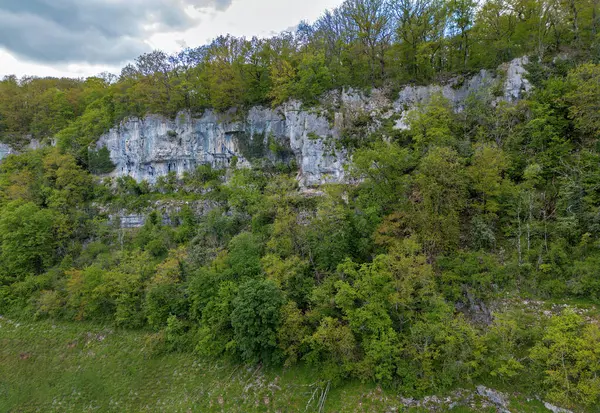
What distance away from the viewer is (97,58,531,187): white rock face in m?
27.8

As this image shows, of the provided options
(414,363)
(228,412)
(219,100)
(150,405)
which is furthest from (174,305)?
(219,100)

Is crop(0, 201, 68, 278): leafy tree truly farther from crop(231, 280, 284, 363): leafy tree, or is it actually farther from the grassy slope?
crop(231, 280, 284, 363): leafy tree

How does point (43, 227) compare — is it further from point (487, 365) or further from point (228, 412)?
point (487, 365)

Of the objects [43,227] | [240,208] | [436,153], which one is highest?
[436,153]

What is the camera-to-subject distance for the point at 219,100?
33438 millimetres

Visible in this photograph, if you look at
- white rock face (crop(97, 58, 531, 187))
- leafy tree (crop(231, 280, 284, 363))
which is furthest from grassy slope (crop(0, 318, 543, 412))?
white rock face (crop(97, 58, 531, 187))

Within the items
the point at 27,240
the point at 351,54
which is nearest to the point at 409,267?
the point at 351,54

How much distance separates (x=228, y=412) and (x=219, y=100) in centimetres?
3006

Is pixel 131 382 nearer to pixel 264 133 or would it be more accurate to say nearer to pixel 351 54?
pixel 264 133

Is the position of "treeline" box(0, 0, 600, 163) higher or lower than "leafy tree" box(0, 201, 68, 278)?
higher

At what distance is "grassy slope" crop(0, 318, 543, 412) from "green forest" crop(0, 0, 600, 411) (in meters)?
0.82

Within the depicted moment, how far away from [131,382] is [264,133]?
84.3ft

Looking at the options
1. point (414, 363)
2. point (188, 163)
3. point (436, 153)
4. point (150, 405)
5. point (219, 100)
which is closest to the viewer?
point (414, 363)

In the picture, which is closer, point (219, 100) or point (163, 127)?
point (219, 100)
